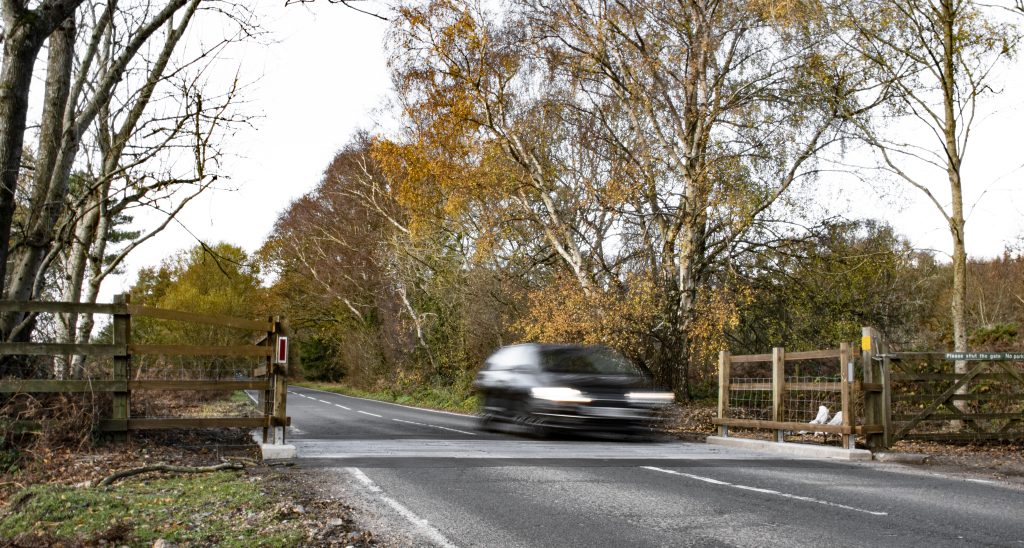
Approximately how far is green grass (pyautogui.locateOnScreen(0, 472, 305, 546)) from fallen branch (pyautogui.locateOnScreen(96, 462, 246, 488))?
0.11 metres

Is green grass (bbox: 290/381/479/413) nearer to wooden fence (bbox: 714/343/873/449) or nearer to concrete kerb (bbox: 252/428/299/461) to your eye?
wooden fence (bbox: 714/343/873/449)

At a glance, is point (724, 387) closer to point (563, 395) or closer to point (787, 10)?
point (563, 395)

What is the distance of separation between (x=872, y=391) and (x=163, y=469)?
9.63 meters

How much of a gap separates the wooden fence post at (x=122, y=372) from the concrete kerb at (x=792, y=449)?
9205 mm

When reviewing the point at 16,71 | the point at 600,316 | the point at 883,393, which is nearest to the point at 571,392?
the point at 883,393

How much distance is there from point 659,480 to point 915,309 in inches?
669

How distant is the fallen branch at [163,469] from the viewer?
7.57 m

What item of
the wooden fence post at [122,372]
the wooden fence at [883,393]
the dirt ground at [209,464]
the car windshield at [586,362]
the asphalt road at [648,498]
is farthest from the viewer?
the car windshield at [586,362]

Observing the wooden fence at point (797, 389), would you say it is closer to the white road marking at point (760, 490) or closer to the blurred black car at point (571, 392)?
the blurred black car at point (571, 392)

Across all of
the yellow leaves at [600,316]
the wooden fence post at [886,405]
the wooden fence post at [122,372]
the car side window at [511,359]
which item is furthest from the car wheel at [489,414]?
the wooden fence post at [122,372]

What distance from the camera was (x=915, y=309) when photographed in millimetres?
22797

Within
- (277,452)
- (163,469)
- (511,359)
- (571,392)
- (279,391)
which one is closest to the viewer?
(163,469)

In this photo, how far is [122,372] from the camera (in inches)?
381

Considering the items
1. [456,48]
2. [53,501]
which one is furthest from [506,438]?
[456,48]
